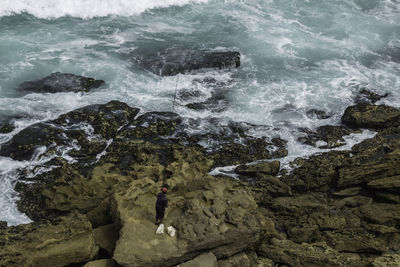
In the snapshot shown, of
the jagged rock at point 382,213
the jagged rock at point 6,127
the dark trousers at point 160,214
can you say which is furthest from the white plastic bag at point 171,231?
the jagged rock at point 6,127

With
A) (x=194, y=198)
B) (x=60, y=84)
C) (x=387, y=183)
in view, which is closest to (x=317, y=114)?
(x=387, y=183)

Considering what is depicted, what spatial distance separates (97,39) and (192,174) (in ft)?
46.2

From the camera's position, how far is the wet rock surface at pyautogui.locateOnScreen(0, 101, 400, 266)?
877 cm

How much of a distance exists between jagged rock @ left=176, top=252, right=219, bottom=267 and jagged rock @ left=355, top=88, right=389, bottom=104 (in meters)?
13.1

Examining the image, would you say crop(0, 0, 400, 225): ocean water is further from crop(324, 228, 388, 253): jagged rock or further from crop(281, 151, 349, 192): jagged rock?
crop(324, 228, 388, 253): jagged rock

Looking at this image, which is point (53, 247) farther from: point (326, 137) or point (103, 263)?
point (326, 137)

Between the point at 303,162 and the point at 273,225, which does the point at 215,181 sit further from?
the point at 303,162

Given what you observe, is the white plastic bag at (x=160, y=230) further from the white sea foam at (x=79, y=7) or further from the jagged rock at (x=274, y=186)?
the white sea foam at (x=79, y=7)

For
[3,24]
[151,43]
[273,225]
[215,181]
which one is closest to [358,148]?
[273,225]

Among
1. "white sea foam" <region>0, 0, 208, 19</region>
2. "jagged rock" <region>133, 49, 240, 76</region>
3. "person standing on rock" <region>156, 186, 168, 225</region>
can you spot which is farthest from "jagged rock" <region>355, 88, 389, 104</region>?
"white sea foam" <region>0, 0, 208, 19</region>

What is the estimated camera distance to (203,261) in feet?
27.7

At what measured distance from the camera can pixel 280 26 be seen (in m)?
25.7

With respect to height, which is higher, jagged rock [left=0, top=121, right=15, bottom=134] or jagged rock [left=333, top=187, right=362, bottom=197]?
jagged rock [left=0, top=121, right=15, bottom=134]

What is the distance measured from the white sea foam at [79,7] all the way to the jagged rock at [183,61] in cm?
710
